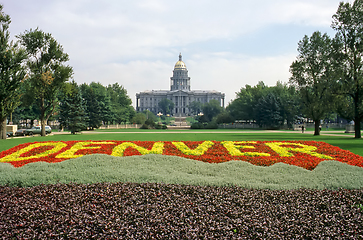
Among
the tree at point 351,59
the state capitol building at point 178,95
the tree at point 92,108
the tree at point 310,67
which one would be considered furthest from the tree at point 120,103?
the state capitol building at point 178,95

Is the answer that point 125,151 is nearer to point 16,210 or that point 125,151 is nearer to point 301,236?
point 16,210

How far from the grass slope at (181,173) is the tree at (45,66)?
2657cm

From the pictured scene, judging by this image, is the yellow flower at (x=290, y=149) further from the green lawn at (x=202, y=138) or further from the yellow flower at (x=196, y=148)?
the green lawn at (x=202, y=138)

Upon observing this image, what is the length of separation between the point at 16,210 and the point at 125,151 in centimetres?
600

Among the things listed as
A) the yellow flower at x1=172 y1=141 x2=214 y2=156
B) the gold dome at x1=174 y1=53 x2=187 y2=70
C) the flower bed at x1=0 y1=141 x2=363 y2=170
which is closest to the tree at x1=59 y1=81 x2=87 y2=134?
the flower bed at x1=0 y1=141 x2=363 y2=170

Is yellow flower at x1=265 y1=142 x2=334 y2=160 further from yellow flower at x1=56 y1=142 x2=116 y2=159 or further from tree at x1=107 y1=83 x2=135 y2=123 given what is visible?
tree at x1=107 y1=83 x2=135 y2=123

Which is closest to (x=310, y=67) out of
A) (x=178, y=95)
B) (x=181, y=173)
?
(x=181, y=173)

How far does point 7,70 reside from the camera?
26.3 meters

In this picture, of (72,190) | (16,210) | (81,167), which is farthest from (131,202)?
(81,167)

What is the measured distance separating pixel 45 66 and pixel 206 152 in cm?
2876

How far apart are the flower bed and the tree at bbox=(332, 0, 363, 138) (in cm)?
1531

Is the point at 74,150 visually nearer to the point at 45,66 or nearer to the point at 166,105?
the point at 45,66

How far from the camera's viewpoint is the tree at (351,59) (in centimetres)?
2580

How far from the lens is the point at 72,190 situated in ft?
21.2
